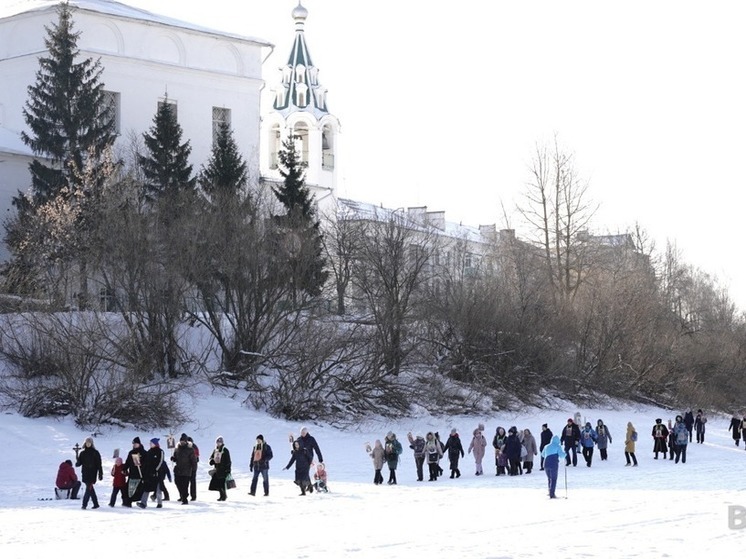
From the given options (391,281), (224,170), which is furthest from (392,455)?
(224,170)

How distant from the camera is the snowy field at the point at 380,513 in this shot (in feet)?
55.5

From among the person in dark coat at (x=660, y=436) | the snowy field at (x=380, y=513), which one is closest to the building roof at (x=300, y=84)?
the snowy field at (x=380, y=513)

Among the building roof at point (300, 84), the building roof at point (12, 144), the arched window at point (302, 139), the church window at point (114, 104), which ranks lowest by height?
the building roof at point (12, 144)

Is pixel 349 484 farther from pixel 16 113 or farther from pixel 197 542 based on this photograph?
pixel 16 113

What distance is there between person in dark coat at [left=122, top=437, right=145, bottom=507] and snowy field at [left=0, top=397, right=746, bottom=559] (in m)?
0.38

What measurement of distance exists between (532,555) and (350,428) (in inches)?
950

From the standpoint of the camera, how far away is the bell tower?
66000 mm

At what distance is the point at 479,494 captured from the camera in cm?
2500

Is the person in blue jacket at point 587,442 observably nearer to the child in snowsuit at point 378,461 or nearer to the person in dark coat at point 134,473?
the child in snowsuit at point 378,461

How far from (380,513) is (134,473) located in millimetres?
4806

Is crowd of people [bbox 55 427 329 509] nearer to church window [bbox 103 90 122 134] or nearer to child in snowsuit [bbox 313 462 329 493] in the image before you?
child in snowsuit [bbox 313 462 329 493]

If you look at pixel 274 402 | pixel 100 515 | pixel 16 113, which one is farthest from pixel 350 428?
pixel 16 113

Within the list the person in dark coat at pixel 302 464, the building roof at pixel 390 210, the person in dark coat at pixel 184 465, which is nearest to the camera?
the person in dark coat at pixel 184 465

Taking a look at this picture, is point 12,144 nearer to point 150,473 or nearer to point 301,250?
point 301,250
